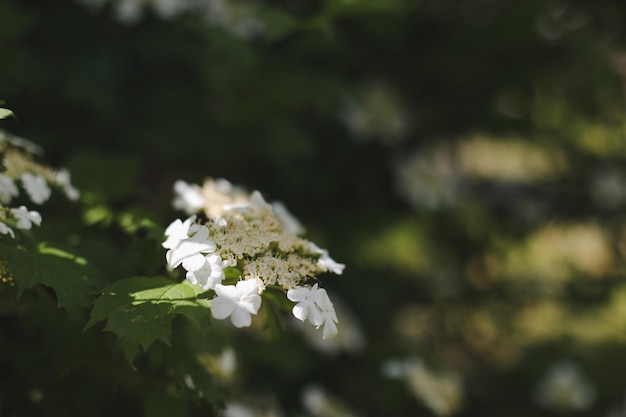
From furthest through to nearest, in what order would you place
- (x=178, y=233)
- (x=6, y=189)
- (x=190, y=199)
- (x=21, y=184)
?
(x=190, y=199), (x=21, y=184), (x=6, y=189), (x=178, y=233)

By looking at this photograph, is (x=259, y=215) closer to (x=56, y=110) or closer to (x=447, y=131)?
(x=56, y=110)

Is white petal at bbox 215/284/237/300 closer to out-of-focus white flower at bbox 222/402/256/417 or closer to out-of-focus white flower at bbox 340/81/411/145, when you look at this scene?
out-of-focus white flower at bbox 222/402/256/417

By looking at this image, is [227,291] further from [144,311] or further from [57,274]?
[57,274]

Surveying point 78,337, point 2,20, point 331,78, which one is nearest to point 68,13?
point 2,20

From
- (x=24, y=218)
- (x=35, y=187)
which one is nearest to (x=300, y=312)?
(x=24, y=218)

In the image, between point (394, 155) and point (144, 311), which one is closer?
point (144, 311)

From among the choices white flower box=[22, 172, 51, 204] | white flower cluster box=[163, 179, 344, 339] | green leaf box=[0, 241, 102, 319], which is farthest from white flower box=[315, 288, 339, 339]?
white flower box=[22, 172, 51, 204]
